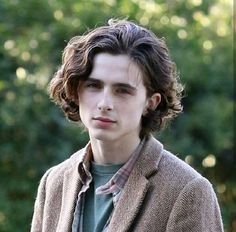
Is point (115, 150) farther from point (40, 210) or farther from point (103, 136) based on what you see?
point (40, 210)

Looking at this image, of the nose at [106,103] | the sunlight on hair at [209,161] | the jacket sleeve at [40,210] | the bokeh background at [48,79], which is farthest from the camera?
the sunlight on hair at [209,161]

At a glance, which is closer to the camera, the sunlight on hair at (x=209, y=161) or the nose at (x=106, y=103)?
the nose at (x=106, y=103)

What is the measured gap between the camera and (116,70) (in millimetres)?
2533

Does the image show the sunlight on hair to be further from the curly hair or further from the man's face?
the man's face

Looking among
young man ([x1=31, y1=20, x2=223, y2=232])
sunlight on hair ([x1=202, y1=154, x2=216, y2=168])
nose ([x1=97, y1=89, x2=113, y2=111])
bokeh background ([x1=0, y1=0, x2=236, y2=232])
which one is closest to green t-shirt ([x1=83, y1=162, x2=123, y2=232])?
young man ([x1=31, y1=20, x2=223, y2=232])

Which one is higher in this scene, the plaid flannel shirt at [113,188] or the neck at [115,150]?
the neck at [115,150]

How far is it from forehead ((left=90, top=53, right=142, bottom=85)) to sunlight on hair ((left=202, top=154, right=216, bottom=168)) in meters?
5.36

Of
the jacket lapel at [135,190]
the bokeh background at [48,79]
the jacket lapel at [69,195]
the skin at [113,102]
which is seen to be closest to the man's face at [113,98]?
the skin at [113,102]

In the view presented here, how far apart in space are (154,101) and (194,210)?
40cm

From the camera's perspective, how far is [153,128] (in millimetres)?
2738

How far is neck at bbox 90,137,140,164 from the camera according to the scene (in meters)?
2.62

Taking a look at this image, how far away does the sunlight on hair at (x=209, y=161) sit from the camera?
7884 millimetres

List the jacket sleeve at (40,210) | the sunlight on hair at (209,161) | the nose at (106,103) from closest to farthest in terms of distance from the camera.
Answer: the nose at (106,103) < the jacket sleeve at (40,210) < the sunlight on hair at (209,161)

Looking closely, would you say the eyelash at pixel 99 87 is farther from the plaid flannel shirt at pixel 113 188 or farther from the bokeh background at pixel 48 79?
the bokeh background at pixel 48 79
